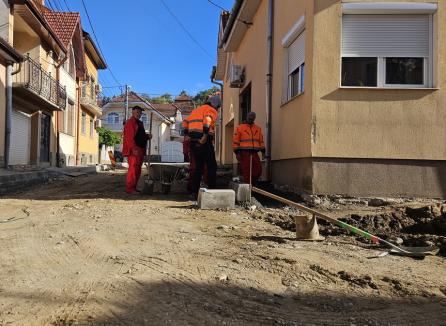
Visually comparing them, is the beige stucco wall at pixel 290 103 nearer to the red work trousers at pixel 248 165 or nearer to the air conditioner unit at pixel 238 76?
the red work trousers at pixel 248 165

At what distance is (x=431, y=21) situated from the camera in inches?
291

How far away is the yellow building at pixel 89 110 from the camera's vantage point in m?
27.6

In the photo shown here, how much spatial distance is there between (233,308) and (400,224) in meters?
3.64

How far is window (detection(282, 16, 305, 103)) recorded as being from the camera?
8641 millimetres

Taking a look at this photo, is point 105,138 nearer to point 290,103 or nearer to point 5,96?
point 5,96

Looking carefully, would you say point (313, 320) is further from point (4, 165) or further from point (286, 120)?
point (4, 165)

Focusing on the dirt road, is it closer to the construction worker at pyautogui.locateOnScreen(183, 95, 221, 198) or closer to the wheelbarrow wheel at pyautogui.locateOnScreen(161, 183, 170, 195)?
the construction worker at pyautogui.locateOnScreen(183, 95, 221, 198)

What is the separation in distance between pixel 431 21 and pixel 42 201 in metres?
7.47

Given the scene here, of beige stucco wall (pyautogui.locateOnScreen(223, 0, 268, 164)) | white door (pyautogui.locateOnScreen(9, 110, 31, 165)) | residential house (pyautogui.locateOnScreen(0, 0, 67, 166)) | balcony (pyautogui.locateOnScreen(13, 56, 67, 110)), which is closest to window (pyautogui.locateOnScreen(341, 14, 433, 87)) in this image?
beige stucco wall (pyautogui.locateOnScreen(223, 0, 268, 164))

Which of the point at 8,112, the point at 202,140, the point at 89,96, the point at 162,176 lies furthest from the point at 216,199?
the point at 89,96

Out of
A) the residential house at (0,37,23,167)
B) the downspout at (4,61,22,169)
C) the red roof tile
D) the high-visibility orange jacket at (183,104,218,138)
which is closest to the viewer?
the high-visibility orange jacket at (183,104,218,138)

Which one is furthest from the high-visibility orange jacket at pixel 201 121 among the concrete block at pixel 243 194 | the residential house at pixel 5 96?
the residential house at pixel 5 96

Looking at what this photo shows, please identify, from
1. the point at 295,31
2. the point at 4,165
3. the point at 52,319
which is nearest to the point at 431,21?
the point at 295,31

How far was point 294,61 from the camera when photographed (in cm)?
927
